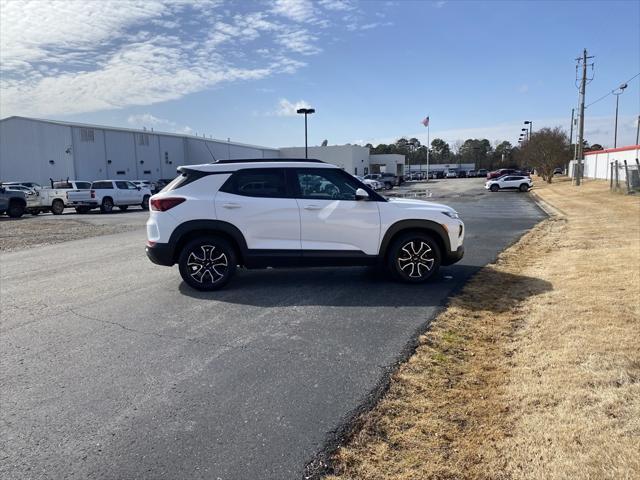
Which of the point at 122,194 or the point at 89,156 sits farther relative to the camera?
the point at 89,156

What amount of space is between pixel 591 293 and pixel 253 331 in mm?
4287

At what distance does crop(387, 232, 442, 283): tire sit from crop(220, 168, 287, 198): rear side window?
6.05 feet

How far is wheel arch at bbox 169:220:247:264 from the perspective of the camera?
659cm

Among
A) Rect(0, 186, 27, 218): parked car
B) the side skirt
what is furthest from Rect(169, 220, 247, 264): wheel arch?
Rect(0, 186, 27, 218): parked car

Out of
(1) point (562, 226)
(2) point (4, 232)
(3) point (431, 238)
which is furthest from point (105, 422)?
(2) point (4, 232)

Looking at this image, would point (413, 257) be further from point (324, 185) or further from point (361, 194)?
point (324, 185)

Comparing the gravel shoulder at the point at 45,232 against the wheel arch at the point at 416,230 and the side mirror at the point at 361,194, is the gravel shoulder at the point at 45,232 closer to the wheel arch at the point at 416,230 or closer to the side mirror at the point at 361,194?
the side mirror at the point at 361,194

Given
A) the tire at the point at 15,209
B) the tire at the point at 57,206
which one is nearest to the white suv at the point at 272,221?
the tire at the point at 15,209

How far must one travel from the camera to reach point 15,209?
23.7m

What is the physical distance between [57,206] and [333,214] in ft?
79.5

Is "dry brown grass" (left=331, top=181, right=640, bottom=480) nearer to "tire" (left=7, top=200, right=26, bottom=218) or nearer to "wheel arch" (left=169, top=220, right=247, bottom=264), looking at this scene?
"wheel arch" (left=169, top=220, right=247, bottom=264)

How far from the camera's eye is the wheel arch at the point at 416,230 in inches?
267

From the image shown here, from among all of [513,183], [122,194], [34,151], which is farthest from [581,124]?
[34,151]

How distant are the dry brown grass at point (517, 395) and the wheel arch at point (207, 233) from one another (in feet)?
9.83
